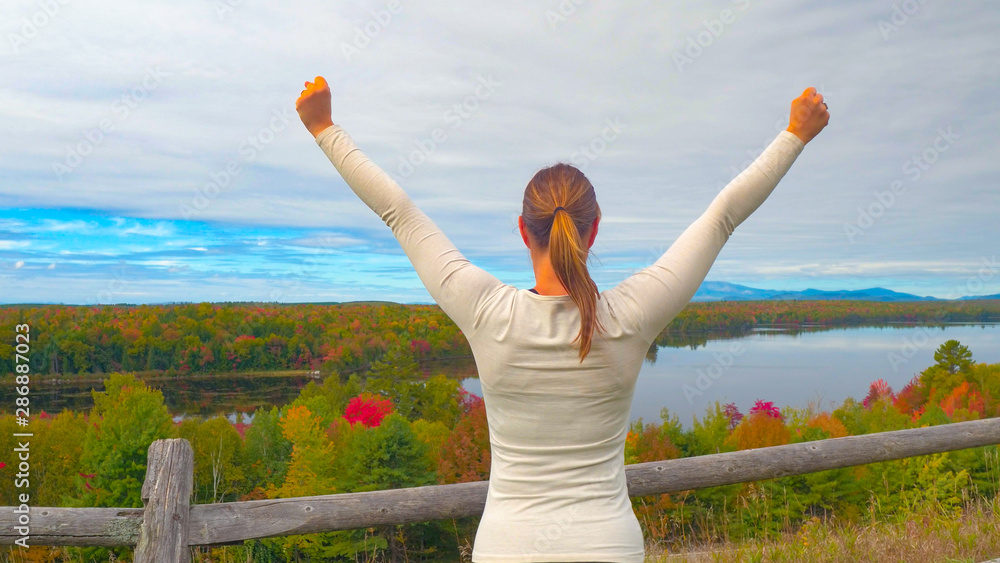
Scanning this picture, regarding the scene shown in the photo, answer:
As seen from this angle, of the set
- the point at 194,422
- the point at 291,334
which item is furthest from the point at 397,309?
the point at 194,422

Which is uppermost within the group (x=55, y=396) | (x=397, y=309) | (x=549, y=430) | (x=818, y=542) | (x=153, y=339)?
(x=397, y=309)

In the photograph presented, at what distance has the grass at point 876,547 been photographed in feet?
12.5

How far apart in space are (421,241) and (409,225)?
46mm

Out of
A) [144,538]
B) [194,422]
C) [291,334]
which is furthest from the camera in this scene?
[291,334]

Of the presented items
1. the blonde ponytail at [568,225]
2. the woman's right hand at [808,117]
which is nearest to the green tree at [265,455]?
the blonde ponytail at [568,225]

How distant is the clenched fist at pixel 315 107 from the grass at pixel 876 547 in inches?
128

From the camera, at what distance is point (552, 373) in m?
1.23

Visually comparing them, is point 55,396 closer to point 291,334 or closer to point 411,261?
point 291,334

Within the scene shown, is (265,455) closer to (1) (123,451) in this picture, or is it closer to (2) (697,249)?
(1) (123,451)

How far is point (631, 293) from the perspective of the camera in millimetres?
1268

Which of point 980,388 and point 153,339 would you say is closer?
point 980,388

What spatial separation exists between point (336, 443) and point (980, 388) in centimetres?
3156

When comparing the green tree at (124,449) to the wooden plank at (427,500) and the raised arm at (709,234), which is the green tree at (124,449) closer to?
the wooden plank at (427,500)

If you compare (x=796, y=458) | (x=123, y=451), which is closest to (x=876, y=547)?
(x=796, y=458)
